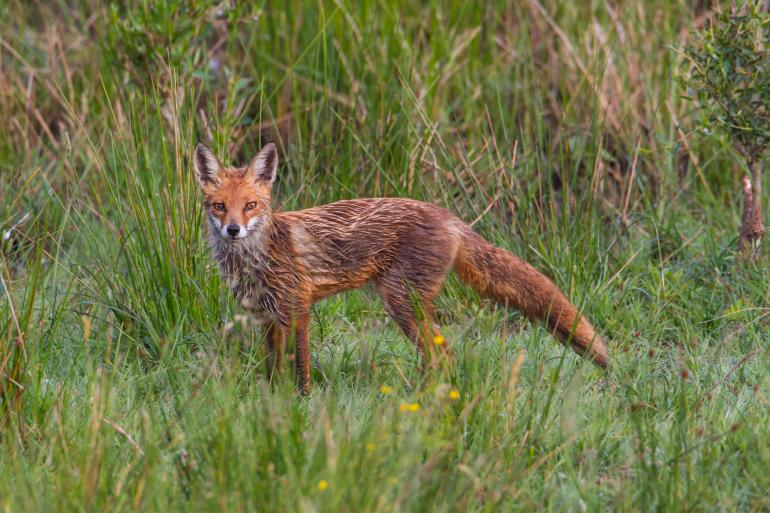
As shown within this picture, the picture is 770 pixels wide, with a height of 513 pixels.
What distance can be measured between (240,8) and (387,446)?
5.09 metres

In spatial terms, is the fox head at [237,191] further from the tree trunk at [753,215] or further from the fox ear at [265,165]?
the tree trunk at [753,215]

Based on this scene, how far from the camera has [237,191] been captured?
5.54 metres

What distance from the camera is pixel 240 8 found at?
7938 millimetres

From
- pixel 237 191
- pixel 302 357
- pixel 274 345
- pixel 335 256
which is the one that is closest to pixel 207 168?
pixel 237 191

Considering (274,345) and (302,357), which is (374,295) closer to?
(274,345)

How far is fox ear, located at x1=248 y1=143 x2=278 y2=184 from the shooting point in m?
5.62

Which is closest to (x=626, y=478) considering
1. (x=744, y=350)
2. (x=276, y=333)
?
(x=744, y=350)

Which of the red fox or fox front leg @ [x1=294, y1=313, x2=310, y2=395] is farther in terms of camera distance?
the red fox

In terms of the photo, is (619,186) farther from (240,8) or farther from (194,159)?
(194,159)

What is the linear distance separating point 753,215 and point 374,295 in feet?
7.79

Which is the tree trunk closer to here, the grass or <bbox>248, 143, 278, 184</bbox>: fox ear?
the grass

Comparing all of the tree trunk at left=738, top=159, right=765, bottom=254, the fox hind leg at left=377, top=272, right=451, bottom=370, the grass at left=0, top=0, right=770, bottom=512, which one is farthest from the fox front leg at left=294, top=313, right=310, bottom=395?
the tree trunk at left=738, top=159, right=765, bottom=254

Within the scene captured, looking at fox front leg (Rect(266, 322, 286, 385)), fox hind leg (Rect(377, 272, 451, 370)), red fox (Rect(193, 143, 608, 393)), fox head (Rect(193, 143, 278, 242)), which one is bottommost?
fox front leg (Rect(266, 322, 286, 385))

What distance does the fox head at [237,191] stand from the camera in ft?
17.9
